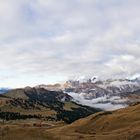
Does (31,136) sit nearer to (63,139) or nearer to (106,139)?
(63,139)

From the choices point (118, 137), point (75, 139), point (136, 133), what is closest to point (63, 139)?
point (75, 139)

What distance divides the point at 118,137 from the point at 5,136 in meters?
47.4

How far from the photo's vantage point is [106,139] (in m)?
136

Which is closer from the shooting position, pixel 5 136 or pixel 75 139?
pixel 5 136

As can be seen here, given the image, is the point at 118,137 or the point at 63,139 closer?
the point at 63,139

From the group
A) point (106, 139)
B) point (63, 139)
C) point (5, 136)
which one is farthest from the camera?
point (106, 139)

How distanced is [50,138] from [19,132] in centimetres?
1026

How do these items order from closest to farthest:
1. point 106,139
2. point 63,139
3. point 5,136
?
point 5,136
point 63,139
point 106,139

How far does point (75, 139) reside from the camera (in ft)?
446

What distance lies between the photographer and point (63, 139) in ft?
417

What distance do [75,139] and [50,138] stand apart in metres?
22.7

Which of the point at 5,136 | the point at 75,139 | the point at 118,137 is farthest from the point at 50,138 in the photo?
the point at 118,137

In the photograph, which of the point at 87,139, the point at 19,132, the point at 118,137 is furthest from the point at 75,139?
the point at 19,132

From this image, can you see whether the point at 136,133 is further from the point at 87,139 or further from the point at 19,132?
the point at 19,132
